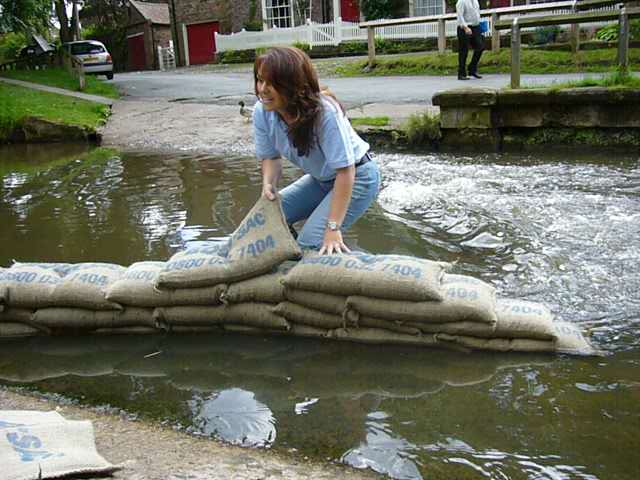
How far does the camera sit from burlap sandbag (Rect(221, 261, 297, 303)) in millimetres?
3510

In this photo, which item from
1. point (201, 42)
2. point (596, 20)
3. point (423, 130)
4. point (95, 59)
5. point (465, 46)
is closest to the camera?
point (596, 20)

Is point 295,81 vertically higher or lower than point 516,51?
lower

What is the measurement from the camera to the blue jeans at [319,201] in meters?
3.59

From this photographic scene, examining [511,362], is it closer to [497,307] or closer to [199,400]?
[497,307]

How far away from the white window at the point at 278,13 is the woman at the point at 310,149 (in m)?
29.3

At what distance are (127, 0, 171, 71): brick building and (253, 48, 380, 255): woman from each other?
37601mm

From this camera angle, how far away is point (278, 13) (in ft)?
105

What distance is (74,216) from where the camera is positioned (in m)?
6.49

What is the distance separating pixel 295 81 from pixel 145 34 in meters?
39.8

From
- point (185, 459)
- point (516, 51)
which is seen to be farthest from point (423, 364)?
point (516, 51)

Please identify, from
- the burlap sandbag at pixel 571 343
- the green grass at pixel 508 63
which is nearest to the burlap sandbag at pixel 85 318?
the burlap sandbag at pixel 571 343

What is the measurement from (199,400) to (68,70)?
21430 mm

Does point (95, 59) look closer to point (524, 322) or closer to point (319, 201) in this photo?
point (319, 201)

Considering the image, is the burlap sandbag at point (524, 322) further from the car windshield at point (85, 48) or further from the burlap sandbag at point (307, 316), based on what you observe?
the car windshield at point (85, 48)
